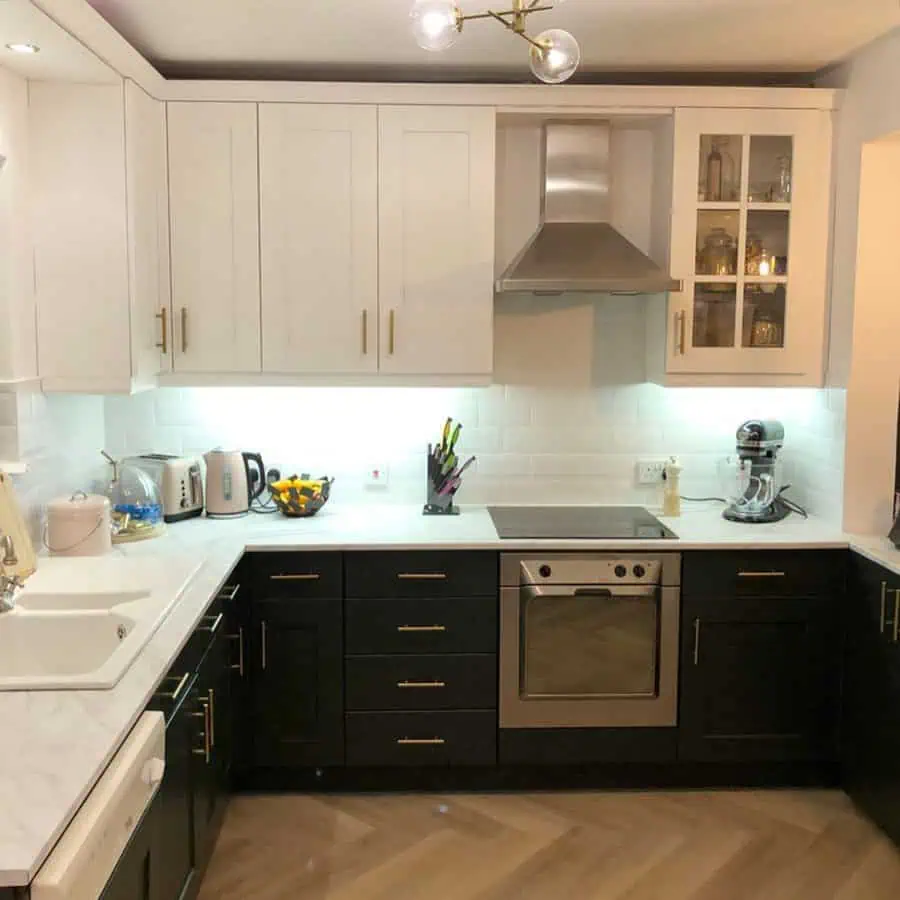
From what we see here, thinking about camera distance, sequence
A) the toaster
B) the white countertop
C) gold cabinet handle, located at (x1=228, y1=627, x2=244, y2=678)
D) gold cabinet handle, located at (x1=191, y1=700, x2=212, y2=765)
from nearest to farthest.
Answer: the white countertop
gold cabinet handle, located at (x1=191, y1=700, x2=212, y2=765)
gold cabinet handle, located at (x1=228, y1=627, x2=244, y2=678)
the toaster

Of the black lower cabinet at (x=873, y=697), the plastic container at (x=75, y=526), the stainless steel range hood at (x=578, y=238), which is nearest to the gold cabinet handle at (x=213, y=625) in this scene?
the plastic container at (x=75, y=526)

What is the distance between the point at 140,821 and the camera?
6.33ft

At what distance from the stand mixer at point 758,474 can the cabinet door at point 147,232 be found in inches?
83.4

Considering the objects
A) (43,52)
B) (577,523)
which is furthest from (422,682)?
(43,52)

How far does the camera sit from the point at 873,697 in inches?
124

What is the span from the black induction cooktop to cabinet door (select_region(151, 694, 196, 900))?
132 cm

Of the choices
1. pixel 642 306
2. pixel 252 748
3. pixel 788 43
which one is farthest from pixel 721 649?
pixel 788 43

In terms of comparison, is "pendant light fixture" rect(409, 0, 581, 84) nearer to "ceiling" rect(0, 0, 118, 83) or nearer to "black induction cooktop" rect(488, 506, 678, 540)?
"ceiling" rect(0, 0, 118, 83)

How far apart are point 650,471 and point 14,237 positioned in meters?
2.39

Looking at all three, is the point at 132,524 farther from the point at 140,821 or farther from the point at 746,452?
the point at 746,452

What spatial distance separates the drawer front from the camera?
11.0 feet

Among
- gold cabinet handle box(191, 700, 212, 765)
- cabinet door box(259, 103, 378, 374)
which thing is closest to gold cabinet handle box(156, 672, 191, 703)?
gold cabinet handle box(191, 700, 212, 765)

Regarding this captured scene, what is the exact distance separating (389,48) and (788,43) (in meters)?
1.29

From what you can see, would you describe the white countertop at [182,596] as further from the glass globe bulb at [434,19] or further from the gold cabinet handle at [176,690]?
the glass globe bulb at [434,19]
